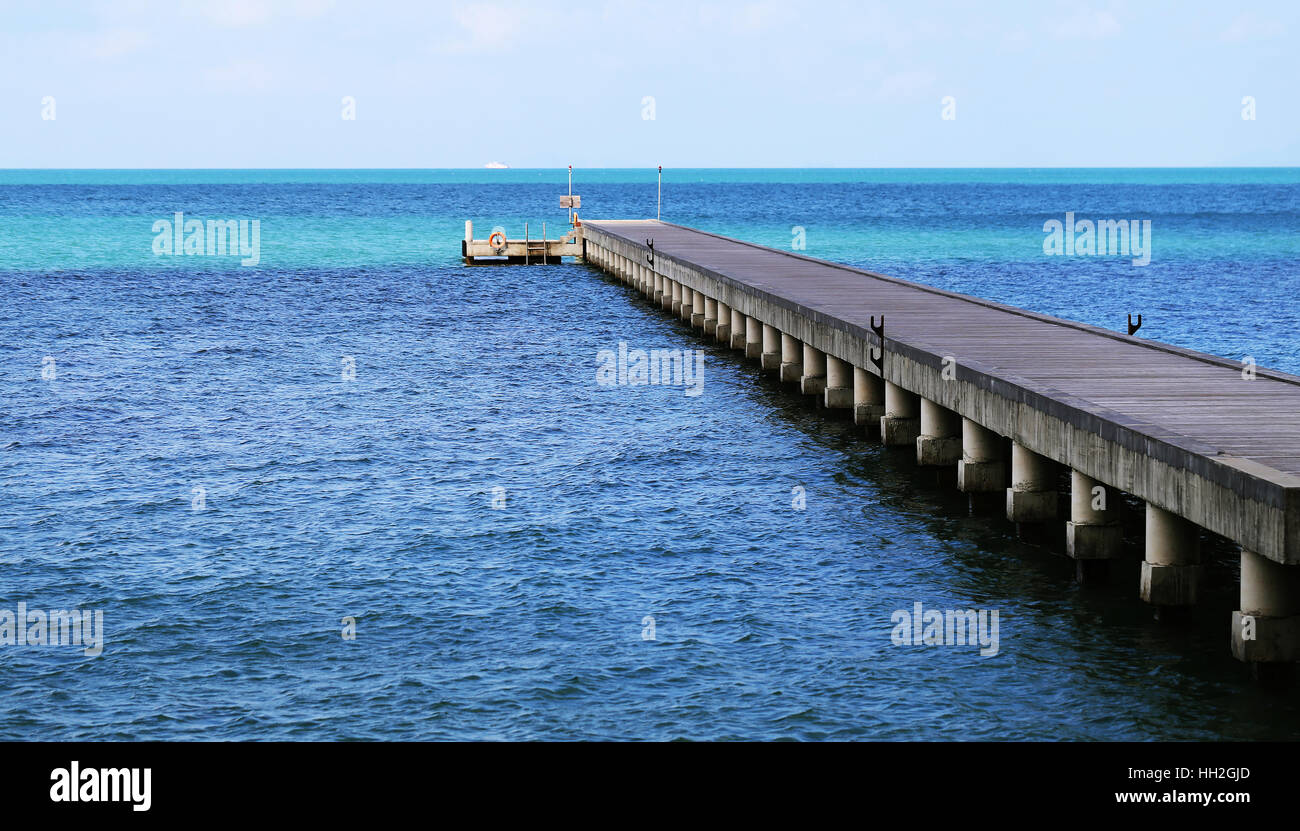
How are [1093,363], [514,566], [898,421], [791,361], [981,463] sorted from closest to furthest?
1. [514,566]
2. [981,463]
3. [1093,363]
4. [898,421]
5. [791,361]

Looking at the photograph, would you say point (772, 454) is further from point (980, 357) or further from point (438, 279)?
point (438, 279)

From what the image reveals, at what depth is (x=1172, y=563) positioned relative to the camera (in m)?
15.1

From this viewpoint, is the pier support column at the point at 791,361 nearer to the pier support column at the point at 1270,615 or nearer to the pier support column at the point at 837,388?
the pier support column at the point at 837,388

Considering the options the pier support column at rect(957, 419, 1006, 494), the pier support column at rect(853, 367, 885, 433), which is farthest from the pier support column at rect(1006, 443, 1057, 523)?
the pier support column at rect(853, 367, 885, 433)

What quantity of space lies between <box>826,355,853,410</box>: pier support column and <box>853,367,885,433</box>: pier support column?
1405 mm

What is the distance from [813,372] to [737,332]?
7479 millimetres

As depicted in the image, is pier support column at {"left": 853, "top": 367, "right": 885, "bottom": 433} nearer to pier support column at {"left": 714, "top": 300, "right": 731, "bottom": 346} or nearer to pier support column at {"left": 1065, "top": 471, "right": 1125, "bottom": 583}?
pier support column at {"left": 1065, "top": 471, "right": 1125, "bottom": 583}

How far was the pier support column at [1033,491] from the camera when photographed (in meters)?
18.5

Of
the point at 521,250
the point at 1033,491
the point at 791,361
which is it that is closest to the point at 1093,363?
the point at 1033,491

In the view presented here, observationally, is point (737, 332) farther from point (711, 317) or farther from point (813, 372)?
point (813, 372)

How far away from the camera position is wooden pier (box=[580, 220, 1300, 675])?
13406 mm

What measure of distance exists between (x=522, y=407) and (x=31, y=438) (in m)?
8.89

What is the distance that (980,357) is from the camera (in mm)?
21109
